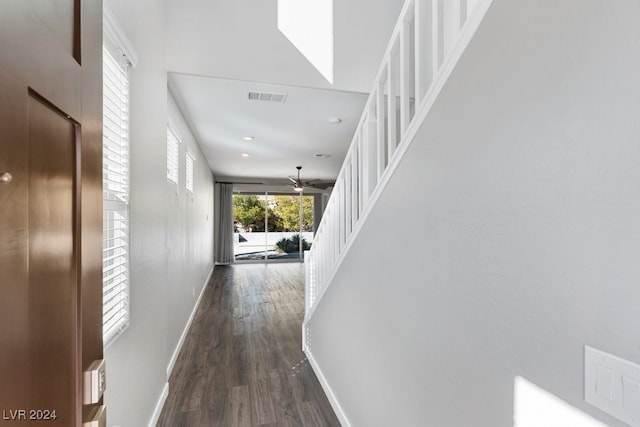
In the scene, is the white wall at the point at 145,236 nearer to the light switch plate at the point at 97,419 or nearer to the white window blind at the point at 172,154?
the light switch plate at the point at 97,419

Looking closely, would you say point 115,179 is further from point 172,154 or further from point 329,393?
point 329,393

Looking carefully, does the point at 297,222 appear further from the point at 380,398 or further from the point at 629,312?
the point at 629,312

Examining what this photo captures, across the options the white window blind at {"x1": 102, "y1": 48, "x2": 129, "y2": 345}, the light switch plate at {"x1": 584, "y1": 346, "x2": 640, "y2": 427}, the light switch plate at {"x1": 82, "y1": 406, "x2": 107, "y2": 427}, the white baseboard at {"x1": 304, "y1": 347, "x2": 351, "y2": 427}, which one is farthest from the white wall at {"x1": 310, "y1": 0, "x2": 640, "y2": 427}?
the white window blind at {"x1": 102, "y1": 48, "x2": 129, "y2": 345}

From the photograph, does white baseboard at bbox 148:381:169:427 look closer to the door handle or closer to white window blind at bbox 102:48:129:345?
white window blind at bbox 102:48:129:345

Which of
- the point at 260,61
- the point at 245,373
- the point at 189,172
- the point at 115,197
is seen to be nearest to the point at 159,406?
the point at 245,373

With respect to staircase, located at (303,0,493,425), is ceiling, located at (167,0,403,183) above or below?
above

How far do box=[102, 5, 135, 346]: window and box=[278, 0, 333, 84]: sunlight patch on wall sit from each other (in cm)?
144

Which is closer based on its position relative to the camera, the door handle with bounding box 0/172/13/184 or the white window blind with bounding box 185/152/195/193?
the door handle with bounding box 0/172/13/184

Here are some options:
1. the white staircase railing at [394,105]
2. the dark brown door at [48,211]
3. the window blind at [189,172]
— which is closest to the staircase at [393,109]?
the white staircase railing at [394,105]

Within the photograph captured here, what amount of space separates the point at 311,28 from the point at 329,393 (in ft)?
9.85

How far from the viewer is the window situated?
4.08 ft

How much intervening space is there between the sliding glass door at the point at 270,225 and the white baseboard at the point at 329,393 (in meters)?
6.56

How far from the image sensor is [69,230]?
0.64 metres

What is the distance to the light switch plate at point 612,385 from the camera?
54 centimetres
